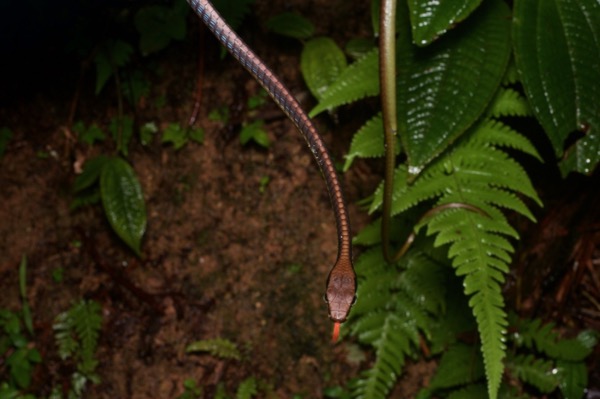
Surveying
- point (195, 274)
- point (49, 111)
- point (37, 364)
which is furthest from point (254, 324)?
point (49, 111)

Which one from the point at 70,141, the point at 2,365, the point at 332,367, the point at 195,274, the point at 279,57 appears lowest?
the point at 2,365

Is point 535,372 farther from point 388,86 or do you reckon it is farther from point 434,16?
Result: point 434,16

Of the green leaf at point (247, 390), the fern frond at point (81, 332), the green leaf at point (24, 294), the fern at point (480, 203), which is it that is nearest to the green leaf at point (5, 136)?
the green leaf at point (24, 294)

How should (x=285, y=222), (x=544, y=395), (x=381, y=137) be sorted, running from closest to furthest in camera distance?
1. (x=381, y=137)
2. (x=544, y=395)
3. (x=285, y=222)

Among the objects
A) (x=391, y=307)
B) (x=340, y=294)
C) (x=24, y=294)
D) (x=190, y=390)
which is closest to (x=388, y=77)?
(x=340, y=294)

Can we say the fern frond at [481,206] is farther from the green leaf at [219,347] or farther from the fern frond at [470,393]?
the green leaf at [219,347]

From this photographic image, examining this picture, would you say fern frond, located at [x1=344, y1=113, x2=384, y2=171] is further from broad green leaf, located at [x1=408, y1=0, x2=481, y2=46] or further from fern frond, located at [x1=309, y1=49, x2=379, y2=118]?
broad green leaf, located at [x1=408, y1=0, x2=481, y2=46]

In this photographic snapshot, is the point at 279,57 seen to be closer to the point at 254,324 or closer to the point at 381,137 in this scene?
the point at 381,137
